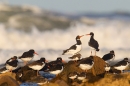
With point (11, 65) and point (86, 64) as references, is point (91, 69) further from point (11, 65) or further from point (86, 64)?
point (11, 65)

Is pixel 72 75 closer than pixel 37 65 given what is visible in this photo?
Yes

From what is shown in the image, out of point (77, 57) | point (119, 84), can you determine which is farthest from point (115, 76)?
point (77, 57)

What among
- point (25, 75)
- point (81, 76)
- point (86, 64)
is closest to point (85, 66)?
point (86, 64)

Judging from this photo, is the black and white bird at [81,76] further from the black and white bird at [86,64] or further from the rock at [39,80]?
the rock at [39,80]

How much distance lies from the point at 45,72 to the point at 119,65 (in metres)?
4.68

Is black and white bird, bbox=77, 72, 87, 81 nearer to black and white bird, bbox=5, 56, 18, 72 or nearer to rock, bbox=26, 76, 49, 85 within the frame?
rock, bbox=26, 76, 49, 85

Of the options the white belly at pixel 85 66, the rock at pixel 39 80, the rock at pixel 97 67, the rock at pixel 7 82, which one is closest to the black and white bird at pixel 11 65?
the rock at pixel 39 80

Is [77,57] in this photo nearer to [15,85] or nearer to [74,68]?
[74,68]

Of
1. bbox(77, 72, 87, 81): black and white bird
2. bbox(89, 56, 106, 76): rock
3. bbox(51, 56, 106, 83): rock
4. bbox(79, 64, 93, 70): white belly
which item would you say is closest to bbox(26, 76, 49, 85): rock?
bbox(51, 56, 106, 83): rock

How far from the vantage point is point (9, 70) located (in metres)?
24.8

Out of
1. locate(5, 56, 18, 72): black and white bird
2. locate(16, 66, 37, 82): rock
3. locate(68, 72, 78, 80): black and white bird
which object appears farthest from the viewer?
locate(5, 56, 18, 72): black and white bird

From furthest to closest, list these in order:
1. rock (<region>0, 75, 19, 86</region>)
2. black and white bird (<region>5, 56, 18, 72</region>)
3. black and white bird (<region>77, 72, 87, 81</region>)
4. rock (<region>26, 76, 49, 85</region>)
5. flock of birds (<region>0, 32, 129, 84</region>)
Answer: black and white bird (<region>5, 56, 18, 72</region>) < flock of birds (<region>0, 32, 129, 84</region>) < black and white bird (<region>77, 72, 87, 81</region>) < rock (<region>26, 76, 49, 85</region>) < rock (<region>0, 75, 19, 86</region>)

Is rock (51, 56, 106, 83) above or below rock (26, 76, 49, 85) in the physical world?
above

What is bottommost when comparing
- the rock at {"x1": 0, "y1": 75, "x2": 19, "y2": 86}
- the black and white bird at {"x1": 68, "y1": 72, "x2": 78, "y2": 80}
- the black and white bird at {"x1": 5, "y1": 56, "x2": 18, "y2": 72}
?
the rock at {"x1": 0, "y1": 75, "x2": 19, "y2": 86}
